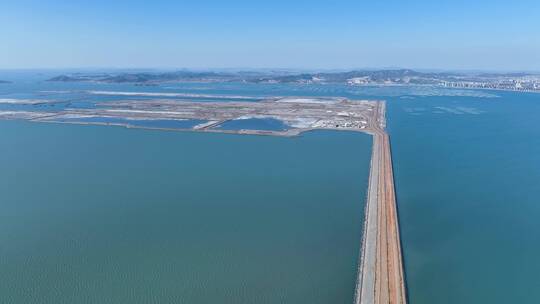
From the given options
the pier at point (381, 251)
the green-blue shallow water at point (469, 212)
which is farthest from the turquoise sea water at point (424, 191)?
the pier at point (381, 251)

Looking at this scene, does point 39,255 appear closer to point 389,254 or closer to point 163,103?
point 389,254

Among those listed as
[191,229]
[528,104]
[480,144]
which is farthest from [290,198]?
[528,104]

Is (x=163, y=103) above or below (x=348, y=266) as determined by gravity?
above

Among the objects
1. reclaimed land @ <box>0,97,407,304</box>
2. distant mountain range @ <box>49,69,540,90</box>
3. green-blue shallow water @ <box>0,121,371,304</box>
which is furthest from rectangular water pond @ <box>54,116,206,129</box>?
distant mountain range @ <box>49,69,540,90</box>

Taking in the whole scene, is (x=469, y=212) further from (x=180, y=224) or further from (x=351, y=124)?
(x=351, y=124)

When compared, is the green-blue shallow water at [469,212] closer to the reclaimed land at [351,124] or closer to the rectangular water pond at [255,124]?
the reclaimed land at [351,124]

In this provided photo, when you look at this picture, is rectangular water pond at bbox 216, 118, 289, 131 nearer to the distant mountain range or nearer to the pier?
the pier

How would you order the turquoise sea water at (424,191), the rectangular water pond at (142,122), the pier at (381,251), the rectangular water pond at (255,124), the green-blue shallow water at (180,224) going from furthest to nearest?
the rectangular water pond at (142,122)
the rectangular water pond at (255,124)
the turquoise sea water at (424,191)
the green-blue shallow water at (180,224)
the pier at (381,251)

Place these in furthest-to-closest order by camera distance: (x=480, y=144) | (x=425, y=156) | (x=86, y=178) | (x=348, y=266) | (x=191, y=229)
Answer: (x=480, y=144) < (x=425, y=156) < (x=86, y=178) < (x=191, y=229) < (x=348, y=266)
